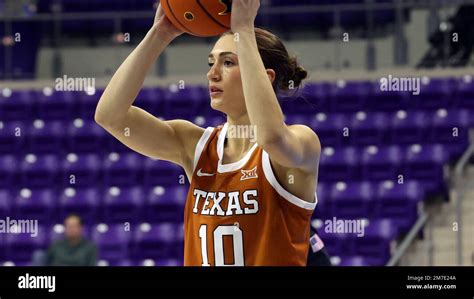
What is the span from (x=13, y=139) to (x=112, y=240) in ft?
3.12

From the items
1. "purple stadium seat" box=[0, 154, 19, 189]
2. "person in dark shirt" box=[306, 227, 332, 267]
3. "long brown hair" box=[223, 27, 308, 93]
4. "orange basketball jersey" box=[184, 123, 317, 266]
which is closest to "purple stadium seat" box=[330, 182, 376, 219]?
"purple stadium seat" box=[0, 154, 19, 189]

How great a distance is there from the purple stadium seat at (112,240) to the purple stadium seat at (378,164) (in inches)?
47.9

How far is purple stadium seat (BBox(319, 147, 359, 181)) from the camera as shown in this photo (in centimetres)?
539

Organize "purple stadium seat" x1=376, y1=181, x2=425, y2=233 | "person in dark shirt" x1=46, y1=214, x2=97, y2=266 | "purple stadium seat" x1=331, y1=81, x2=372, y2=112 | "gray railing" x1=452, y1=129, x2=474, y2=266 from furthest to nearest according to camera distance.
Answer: "purple stadium seat" x1=331, y1=81, x2=372, y2=112 → "purple stadium seat" x1=376, y1=181, x2=425, y2=233 → "gray railing" x1=452, y1=129, x2=474, y2=266 → "person in dark shirt" x1=46, y1=214, x2=97, y2=266

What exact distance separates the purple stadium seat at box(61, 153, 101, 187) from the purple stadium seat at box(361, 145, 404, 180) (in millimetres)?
1343

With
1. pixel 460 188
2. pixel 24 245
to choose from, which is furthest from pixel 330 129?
pixel 24 245

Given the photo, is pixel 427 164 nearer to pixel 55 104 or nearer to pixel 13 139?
pixel 55 104

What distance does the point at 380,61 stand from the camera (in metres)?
5.74

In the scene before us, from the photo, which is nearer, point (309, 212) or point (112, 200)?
point (309, 212)

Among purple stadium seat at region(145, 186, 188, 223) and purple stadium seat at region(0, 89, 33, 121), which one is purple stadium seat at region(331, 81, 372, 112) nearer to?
purple stadium seat at region(145, 186, 188, 223)
